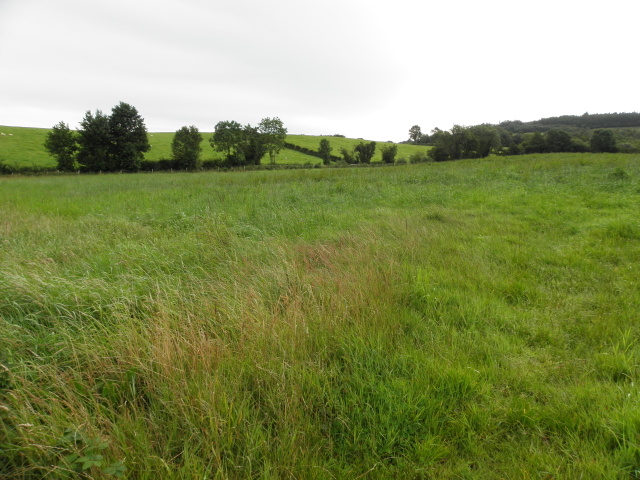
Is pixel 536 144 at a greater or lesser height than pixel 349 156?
lesser

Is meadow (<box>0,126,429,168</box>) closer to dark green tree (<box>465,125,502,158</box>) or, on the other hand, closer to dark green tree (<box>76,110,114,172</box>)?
dark green tree (<box>76,110,114,172</box>)

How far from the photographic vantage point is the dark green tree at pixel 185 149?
5406 cm

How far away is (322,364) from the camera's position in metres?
2.65

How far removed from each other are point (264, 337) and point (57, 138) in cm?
6617

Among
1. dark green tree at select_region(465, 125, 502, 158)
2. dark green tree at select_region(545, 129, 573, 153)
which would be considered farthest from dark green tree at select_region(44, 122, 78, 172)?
dark green tree at select_region(545, 129, 573, 153)

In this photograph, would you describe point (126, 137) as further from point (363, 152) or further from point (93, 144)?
point (363, 152)

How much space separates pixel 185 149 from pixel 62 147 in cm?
1950

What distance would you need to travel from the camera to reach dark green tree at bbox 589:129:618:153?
48.1m

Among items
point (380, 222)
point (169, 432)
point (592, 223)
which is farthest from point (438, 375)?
point (592, 223)

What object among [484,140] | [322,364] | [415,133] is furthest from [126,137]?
[415,133]

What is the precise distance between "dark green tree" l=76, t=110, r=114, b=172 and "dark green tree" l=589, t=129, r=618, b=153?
8745cm

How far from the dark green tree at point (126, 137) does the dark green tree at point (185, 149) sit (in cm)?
574

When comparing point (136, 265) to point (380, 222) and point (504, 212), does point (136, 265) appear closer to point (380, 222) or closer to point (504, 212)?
point (380, 222)

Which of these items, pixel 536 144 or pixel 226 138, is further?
pixel 226 138
